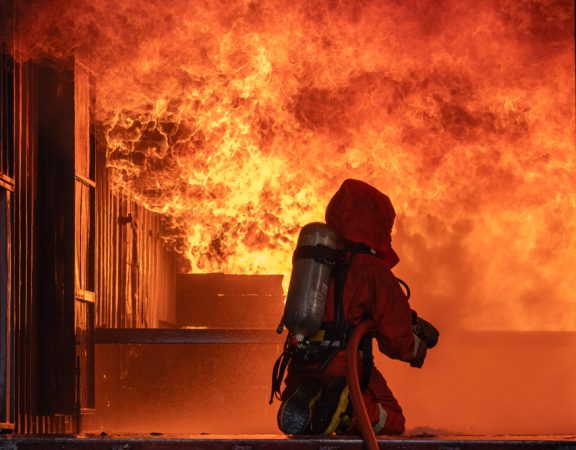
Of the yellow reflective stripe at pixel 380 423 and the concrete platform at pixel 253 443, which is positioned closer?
the concrete platform at pixel 253 443

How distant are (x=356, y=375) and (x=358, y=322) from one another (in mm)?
453

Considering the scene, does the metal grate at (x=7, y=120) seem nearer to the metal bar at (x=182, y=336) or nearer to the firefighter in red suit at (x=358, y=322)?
the metal bar at (x=182, y=336)

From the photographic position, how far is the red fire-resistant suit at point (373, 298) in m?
6.00

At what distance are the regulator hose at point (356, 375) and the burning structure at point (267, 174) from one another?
11.1ft

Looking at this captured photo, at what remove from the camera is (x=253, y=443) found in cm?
486

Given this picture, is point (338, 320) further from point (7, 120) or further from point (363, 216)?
point (7, 120)

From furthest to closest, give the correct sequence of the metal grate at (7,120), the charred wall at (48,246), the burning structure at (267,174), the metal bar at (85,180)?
the metal bar at (85,180), the burning structure at (267,174), the charred wall at (48,246), the metal grate at (7,120)

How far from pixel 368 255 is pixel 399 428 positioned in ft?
3.26

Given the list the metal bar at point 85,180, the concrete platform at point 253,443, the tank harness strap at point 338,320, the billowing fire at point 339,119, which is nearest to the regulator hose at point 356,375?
the tank harness strap at point 338,320

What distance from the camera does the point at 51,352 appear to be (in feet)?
30.4

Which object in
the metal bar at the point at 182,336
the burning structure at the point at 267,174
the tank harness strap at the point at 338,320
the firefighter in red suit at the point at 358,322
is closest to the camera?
the firefighter in red suit at the point at 358,322

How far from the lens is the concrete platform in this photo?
15.9 feet

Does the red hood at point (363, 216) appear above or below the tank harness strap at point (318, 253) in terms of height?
above

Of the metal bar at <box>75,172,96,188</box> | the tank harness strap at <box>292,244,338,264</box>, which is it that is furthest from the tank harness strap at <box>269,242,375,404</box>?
the metal bar at <box>75,172,96,188</box>
